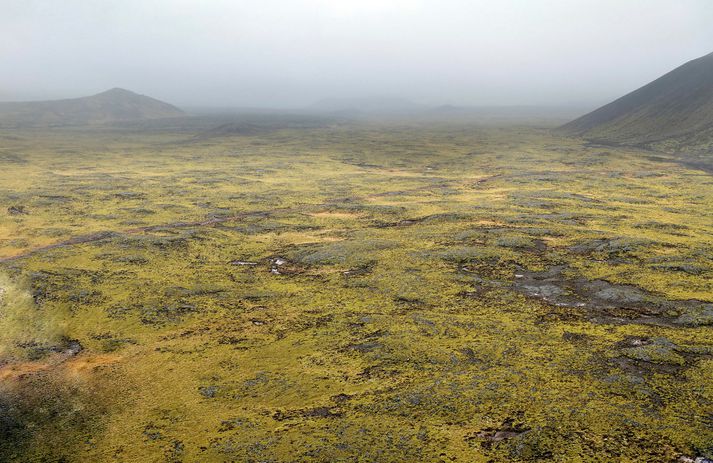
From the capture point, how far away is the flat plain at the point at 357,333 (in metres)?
A: 23.2

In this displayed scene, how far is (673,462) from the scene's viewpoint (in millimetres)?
20219

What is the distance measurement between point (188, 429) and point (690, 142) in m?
199

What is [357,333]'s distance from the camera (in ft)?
116

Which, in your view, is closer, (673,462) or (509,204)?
(673,462)

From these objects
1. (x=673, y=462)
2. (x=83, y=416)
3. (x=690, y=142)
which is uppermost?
(x=690, y=142)

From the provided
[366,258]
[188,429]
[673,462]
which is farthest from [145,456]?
[366,258]

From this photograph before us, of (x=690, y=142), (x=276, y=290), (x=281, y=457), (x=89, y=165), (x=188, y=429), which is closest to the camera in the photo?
(x=281, y=457)

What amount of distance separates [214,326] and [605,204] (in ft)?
240

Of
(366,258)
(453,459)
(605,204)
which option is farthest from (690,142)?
(453,459)

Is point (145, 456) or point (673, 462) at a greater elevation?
point (673, 462)

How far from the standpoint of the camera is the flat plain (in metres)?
23.2

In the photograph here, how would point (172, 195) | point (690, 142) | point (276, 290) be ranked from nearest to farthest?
point (276, 290) → point (172, 195) → point (690, 142)

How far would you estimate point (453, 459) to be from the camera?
21062 mm

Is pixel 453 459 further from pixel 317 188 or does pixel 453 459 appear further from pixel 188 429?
pixel 317 188
